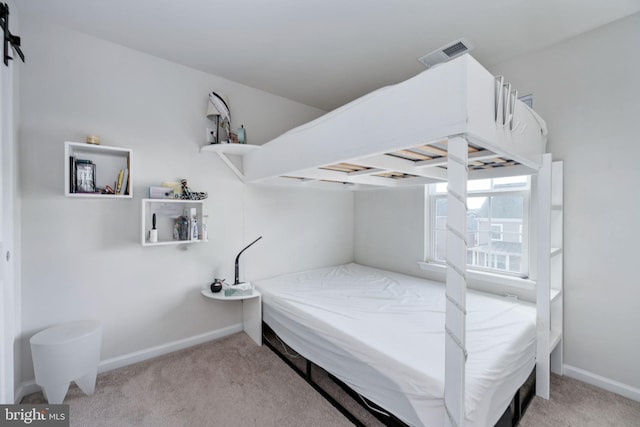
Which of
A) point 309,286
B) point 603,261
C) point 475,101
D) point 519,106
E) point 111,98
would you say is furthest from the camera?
point 309,286

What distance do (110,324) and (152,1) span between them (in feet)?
8.24

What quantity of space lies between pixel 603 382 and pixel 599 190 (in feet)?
4.79

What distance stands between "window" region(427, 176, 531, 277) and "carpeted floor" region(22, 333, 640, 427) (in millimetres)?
986

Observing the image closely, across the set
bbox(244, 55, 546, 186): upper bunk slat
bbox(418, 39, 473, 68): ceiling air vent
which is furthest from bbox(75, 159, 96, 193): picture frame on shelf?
bbox(418, 39, 473, 68): ceiling air vent

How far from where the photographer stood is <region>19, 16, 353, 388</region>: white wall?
1931mm

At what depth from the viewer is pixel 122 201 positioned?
2236mm

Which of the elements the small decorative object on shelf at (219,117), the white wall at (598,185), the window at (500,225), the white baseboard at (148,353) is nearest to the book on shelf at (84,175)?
the small decorative object on shelf at (219,117)

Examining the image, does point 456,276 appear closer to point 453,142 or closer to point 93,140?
point 453,142

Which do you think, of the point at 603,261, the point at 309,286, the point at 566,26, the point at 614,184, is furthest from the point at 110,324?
the point at 566,26

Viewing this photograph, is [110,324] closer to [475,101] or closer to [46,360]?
[46,360]

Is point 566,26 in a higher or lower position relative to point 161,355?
higher

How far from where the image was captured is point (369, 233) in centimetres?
374

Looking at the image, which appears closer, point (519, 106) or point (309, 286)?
point (519, 106)

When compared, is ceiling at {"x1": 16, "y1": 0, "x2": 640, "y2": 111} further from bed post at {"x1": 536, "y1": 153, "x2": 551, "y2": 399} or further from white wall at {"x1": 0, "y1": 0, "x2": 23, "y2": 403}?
bed post at {"x1": 536, "y1": 153, "x2": 551, "y2": 399}
